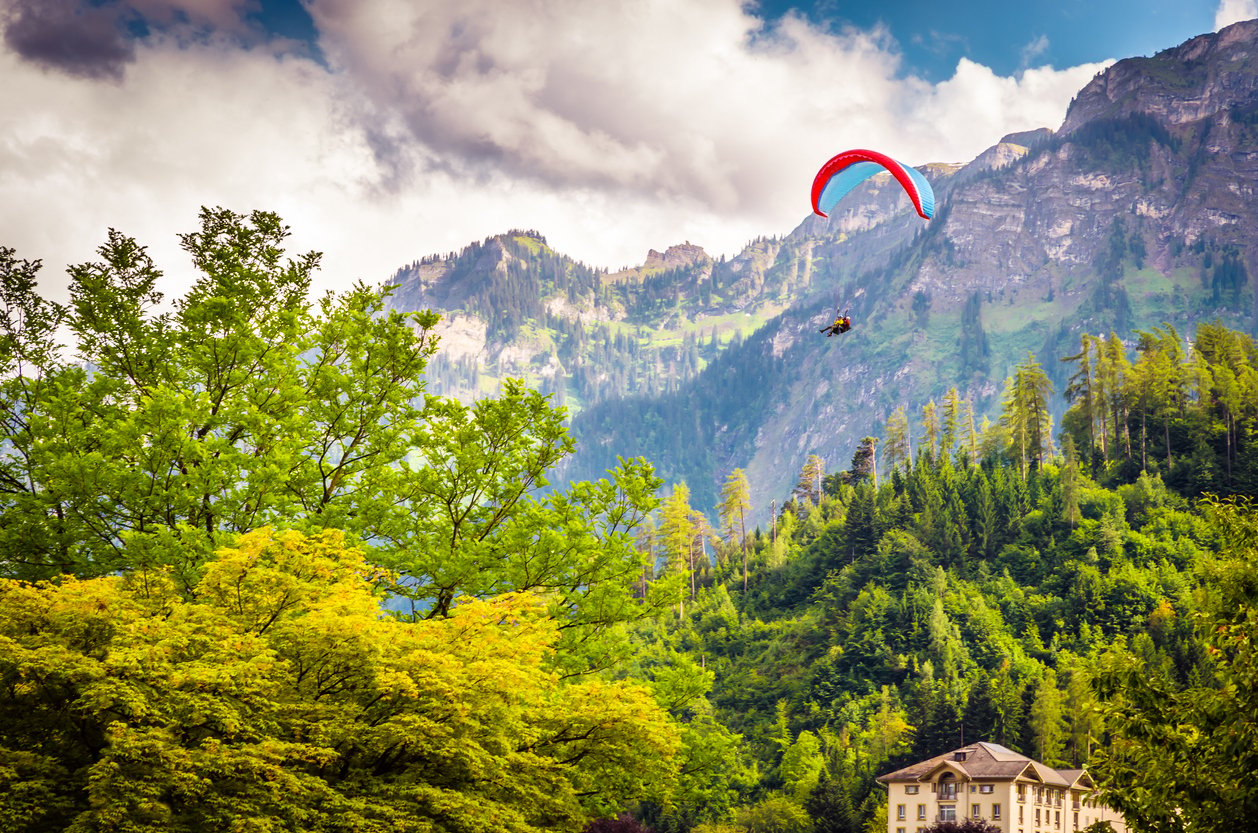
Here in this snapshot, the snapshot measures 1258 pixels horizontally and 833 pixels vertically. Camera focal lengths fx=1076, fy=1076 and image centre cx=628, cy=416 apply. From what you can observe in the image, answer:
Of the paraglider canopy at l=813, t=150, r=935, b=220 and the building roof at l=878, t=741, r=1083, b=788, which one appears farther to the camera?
the building roof at l=878, t=741, r=1083, b=788

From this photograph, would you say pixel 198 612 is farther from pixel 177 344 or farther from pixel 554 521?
pixel 177 344

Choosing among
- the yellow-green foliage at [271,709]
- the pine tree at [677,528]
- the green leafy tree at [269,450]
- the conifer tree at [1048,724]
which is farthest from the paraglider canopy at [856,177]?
the pine tree at [677,528]

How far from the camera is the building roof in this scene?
244 ft

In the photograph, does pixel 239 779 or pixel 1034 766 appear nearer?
pixel 239 779

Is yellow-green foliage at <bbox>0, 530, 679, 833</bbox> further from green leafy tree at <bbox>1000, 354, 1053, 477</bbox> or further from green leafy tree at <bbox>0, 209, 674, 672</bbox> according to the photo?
green leafy tree at <bbox>1000, 354, 1053, 477</bbox>

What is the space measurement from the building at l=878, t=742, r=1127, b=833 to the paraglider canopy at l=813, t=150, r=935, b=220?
149ft

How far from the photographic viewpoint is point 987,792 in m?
74.9

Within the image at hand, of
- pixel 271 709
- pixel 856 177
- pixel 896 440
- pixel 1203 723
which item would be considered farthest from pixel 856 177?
pixel 896 440

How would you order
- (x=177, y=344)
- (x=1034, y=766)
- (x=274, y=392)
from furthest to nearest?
(x=1034, y=766)
(x=177, y=344)
(x=274, y=392)

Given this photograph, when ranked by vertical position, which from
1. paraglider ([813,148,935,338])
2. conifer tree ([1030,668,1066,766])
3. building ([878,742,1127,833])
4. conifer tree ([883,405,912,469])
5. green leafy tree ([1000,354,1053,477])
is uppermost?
conifer tree ([883,405,912,469])

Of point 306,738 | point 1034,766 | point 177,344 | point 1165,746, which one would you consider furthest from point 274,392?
point 1034,766

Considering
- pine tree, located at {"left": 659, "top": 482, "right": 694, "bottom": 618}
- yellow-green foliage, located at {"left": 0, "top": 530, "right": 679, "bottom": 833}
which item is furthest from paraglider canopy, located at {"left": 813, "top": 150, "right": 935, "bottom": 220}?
pine tree, located at {"left": 659, "top": 482, "right": 694, "bottom": 618}

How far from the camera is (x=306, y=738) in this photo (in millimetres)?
17500

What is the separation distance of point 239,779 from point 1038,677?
266 ft
